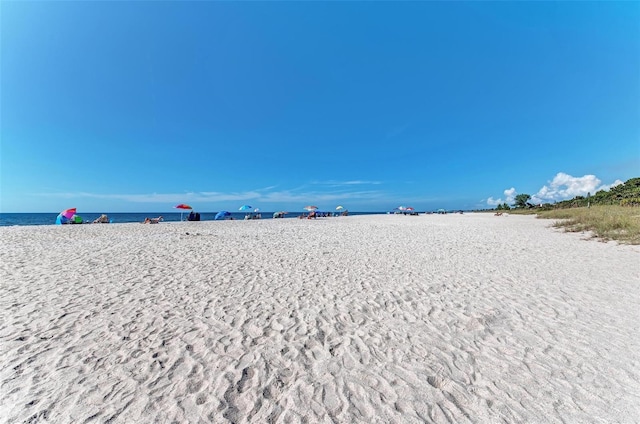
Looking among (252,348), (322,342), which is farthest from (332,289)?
(252,348)

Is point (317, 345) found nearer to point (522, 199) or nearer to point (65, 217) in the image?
point (65, 217)

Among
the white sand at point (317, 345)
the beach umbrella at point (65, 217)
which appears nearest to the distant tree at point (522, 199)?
the white sand at point (317, 345)

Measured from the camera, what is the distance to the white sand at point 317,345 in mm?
2727

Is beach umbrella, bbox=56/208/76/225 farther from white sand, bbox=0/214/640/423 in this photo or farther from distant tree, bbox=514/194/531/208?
distant tree, bbox=514/194/531/208

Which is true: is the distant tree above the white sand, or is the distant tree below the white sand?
above

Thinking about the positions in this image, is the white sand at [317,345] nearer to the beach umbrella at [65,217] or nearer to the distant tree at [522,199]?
the beach umbrella at [65,217]

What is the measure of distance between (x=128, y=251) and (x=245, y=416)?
10621 millimetres

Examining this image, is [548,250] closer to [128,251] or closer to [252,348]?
[252,348]

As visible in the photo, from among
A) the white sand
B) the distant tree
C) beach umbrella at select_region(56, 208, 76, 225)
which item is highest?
the distant tree

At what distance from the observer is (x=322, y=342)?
392cm

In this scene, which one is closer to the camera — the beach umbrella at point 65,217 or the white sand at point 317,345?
the white sand at point 317,345

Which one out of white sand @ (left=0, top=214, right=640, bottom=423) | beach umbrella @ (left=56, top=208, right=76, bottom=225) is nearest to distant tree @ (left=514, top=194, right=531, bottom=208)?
white sand @ (left=0, top=214, right=640, bottom=423)

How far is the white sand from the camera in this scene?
8.95 feet

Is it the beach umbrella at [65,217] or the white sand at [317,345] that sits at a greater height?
the beach umbrella at [65,217]
